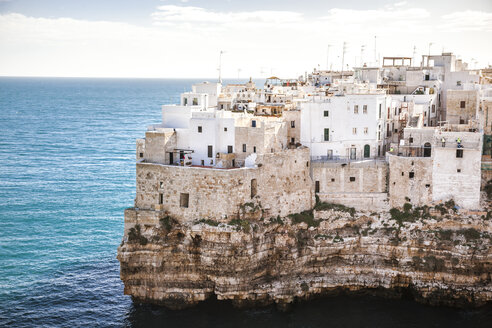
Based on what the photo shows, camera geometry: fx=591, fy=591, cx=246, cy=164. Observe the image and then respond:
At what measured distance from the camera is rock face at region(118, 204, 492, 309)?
4128cm

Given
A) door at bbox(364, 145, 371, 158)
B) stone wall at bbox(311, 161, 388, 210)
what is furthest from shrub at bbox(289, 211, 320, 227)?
door at bbox(364, 145, 371, 158)

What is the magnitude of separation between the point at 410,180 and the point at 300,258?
1016cm

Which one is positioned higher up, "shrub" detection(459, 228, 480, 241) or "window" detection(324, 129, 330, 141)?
"window" detection(324, 129, 330, 141)

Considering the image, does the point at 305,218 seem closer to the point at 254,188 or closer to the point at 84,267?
the point at 254,188

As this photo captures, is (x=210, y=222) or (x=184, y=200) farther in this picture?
(x=184, y=200)

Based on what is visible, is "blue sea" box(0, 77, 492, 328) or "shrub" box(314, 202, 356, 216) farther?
"shrub" box(314, 202, 356, 216)

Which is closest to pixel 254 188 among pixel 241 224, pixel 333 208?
pixel 241 224

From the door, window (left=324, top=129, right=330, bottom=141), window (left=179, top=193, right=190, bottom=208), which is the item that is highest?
window (left=324, top=129, right=330, bottom=141)

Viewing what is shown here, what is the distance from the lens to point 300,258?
43.3 metres

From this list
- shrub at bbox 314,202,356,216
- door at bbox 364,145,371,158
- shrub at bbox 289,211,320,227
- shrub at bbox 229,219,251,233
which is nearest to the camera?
shrub at bbox 229,219,251,233

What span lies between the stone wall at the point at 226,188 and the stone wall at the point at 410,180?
255 inches

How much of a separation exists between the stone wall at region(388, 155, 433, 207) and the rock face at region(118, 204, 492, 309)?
3.52 feet

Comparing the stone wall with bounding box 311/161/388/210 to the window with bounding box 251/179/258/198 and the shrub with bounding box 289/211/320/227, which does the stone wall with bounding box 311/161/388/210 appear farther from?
the window with bounding box 251/179/258/198

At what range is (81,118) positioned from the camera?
461 feet
